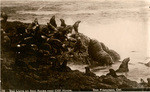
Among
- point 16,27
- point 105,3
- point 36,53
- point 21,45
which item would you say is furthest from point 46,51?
point 105,3

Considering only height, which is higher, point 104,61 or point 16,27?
point 16,27

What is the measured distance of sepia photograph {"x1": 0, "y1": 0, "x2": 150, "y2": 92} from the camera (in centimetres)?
348

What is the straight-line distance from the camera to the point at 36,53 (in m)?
3.57

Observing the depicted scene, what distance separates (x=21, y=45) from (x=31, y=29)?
358 millimetres

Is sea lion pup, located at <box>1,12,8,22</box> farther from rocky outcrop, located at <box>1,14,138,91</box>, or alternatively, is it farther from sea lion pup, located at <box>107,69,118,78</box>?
sea lion pup, located at <box>107,69,118,78</box>

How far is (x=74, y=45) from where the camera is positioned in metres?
3.60

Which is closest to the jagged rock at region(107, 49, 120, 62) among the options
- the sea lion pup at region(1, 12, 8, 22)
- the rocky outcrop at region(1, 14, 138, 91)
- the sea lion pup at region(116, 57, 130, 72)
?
the rocky outcrop at region(1, 14, 138, 91)

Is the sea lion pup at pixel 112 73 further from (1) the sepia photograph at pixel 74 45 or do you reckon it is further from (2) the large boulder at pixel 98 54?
(2) the large boulder at pixel 98 54

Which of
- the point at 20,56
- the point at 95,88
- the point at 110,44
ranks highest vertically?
the point at 110,44

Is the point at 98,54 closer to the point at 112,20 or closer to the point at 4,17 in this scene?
the point at 112,20

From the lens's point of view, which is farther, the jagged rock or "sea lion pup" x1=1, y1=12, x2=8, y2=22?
"sea lion pup" x1=1, y1=12, x2=8, y2=22

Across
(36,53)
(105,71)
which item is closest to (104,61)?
(105,71)

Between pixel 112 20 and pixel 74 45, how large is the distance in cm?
86

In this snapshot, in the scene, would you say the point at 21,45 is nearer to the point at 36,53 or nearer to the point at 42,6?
the point at 36,53
